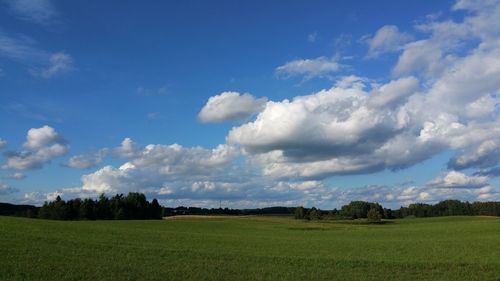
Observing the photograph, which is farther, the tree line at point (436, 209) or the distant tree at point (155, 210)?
the tree line at point (436, 209)

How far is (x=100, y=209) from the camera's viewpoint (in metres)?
123

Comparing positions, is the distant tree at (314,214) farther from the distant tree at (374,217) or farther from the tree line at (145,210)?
the distant tree at (374,217)

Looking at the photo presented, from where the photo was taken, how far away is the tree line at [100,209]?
12138cm

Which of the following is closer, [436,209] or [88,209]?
[88,209]

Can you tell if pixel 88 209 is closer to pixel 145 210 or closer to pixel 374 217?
pixel 145 210

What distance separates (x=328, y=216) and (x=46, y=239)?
113 meters

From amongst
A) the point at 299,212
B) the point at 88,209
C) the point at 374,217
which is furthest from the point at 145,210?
the point at 374,217

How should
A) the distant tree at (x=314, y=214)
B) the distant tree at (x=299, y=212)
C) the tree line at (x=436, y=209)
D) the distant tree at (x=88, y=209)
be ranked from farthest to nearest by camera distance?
the tree line at (x=436, y=209) → the distant tree at (x=299, y=212) → the distant tree at (x=314, y=214) → the distant tree at (x=88, y=209)

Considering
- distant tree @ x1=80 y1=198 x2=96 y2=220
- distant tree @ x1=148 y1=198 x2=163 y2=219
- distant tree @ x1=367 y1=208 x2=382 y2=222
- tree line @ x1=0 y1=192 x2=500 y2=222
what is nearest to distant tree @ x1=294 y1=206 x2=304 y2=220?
tree line @ x1=0 y1=192 x2=500 y2=222

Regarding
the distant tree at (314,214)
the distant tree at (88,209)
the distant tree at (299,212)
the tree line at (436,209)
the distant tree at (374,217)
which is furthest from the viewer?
the tree line at (436,209)

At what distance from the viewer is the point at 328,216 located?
14088cm

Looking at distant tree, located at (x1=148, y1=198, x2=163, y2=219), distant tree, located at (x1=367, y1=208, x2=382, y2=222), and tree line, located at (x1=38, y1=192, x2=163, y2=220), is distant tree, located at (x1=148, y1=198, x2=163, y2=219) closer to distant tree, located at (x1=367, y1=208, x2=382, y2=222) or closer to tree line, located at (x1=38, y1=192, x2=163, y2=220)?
tree line, located at (x1=38, y1=192, x2=163, y2=220)

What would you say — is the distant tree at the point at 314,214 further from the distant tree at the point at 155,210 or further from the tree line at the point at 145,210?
the distant tree at the point at 155,210

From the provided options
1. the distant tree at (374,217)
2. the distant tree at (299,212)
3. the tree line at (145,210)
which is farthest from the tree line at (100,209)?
the distant tree at (374,217)
